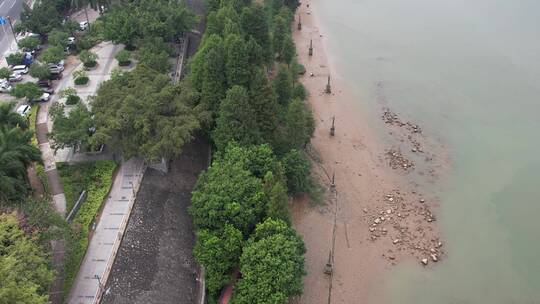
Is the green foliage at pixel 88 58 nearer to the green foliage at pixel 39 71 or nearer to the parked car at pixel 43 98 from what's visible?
the green foliage at pixel 39 71

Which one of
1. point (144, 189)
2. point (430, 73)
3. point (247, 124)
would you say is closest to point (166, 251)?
point (144, 189)

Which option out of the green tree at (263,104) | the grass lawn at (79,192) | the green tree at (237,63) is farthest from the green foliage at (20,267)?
the green tree at (237,63)

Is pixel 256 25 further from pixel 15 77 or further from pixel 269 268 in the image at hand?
pixel 269 268

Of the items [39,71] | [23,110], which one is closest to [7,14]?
[39,71]

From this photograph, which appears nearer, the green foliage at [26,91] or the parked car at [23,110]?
the parked car at [23,110]

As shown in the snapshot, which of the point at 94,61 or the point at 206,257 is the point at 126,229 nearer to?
the point at 206,257
